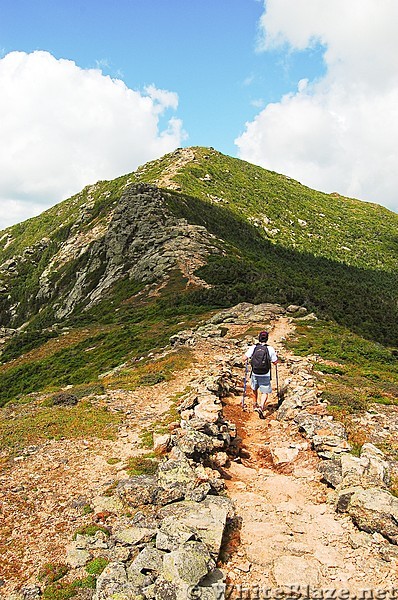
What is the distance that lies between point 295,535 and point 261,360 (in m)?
8.46

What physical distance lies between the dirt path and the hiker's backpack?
3.77 m

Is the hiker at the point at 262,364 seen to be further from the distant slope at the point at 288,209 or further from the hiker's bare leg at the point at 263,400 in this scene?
the distant slope at the point at 288,209

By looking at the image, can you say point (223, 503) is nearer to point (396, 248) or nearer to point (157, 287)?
point (157, 287)

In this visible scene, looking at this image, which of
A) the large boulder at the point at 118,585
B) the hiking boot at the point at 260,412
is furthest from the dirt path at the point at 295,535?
the hiking boot at the point at 260,412

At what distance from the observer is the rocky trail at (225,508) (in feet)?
24.2

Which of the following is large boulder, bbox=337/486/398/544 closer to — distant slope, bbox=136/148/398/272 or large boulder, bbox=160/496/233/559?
large boulder, bbox=160/496/233/559

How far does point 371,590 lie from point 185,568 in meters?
3.37

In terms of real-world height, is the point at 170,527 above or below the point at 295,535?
above

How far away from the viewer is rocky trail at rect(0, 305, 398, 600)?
738cm

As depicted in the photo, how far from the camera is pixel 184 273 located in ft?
195

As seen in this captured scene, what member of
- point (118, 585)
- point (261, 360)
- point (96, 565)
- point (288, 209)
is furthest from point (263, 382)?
point (288, 209)

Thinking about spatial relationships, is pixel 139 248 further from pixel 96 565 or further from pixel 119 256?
pixel 96 565

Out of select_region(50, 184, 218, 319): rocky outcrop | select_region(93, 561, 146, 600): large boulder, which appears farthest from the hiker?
select_region(50, 184, 218, 319): rocky outcrop

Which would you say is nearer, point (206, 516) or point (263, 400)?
point (206, 516)
